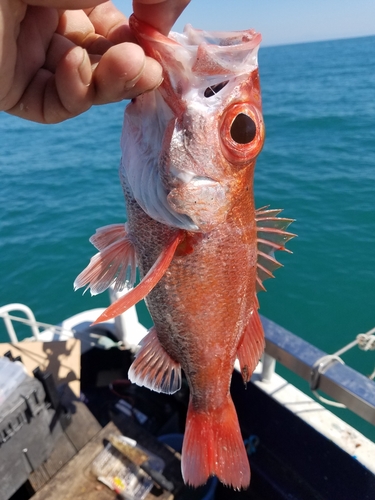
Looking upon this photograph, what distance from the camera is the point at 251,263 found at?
162 centimetres

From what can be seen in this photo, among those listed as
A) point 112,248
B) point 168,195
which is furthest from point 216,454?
point 168,195

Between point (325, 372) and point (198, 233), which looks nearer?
point (198, 233)

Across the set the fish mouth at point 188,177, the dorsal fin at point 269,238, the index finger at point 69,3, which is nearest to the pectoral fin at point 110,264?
the fish mouth at point 188,177

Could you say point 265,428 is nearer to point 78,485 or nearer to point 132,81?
point 78,485

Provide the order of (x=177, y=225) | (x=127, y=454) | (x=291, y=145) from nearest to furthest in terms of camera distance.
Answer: (x=177, y=225), (x=127, y=454), (x=291, y=145)

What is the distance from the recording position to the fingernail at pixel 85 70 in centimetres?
121

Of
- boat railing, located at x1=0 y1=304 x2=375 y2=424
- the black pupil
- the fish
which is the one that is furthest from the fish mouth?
boat railing, located at x1=0 y1=304 x2=375 y2=424

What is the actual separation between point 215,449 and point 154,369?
1.80ft

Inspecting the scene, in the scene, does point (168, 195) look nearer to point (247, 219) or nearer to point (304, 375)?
point (247, 219)

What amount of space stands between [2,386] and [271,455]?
219 cm

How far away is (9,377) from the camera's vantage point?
108 inches

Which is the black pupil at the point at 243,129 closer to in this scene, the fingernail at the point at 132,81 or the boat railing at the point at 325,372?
the fingernail at the point at 132,81

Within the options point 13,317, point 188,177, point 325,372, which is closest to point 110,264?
point 188,177

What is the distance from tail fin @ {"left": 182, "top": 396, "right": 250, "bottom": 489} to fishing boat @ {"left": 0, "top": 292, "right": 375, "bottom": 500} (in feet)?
2.65
